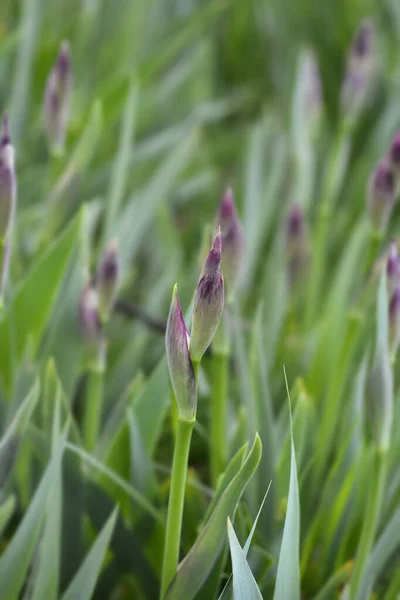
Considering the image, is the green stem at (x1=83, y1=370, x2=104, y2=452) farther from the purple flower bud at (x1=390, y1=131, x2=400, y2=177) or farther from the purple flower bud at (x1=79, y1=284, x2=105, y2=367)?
the purple flower bud at (x1=390, y1=131, x2=400, y2=177)

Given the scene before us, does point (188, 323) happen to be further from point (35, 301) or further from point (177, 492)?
point (35, 301)

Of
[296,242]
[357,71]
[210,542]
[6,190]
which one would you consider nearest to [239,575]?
[210,542]

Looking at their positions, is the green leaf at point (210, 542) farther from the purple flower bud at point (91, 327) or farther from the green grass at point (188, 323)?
the purple flower bud at point (91, 327)

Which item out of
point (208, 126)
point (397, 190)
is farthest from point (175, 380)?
point (208, 126)

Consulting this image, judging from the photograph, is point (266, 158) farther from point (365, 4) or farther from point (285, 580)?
point (285, 580)

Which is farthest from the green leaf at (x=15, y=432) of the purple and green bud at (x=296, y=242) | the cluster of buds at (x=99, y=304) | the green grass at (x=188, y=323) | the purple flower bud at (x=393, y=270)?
the purple and green bud at (x=296, y=242)

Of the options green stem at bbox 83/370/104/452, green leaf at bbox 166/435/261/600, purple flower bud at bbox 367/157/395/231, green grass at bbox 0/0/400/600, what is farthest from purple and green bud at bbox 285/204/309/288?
green leaf at bbox 166/435/261/600
